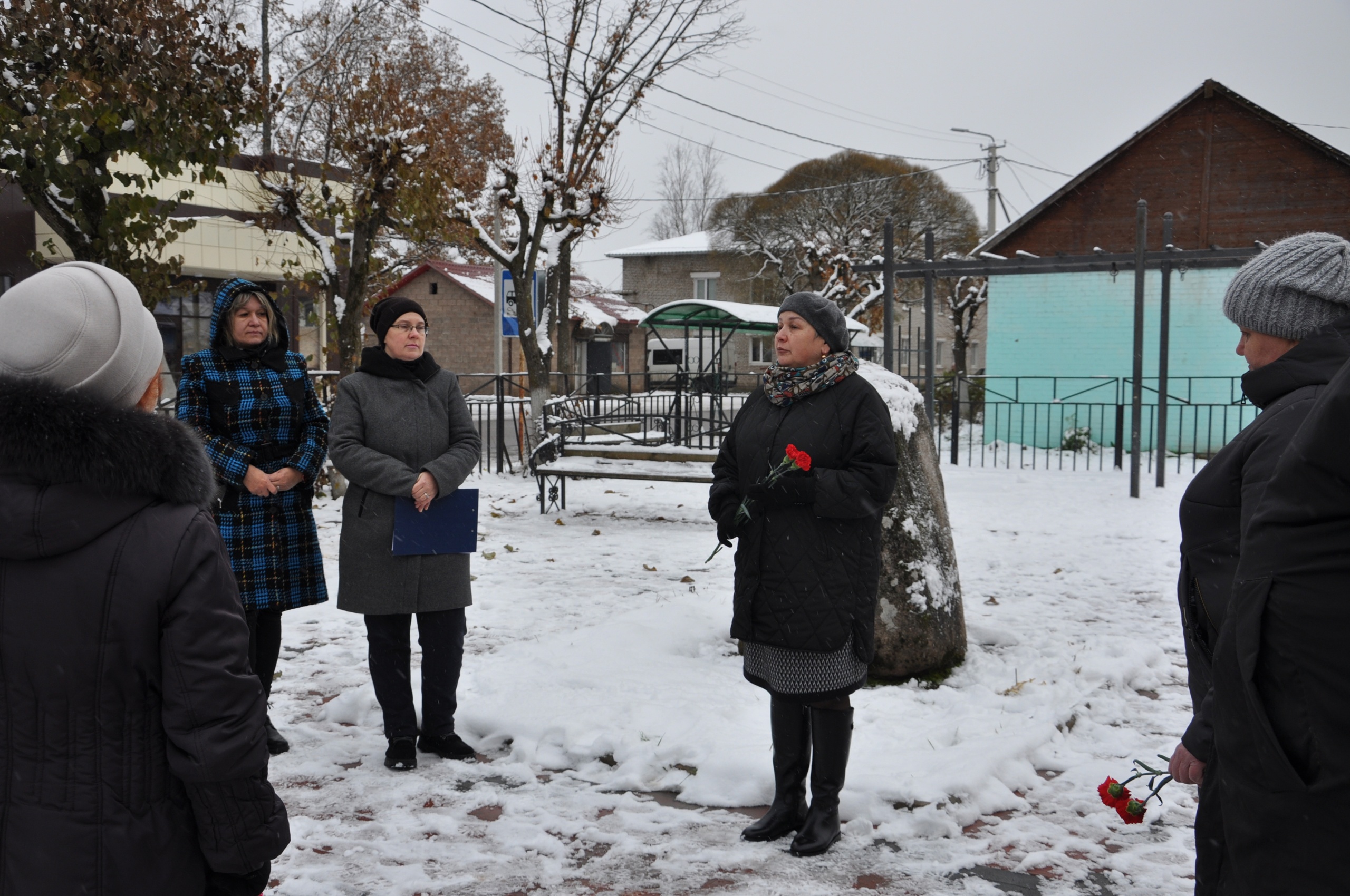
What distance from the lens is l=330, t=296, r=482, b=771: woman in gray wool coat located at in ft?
13.5

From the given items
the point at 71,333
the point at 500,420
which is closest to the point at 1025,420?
the point at 500,420

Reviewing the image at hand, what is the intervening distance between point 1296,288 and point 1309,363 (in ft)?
0.65

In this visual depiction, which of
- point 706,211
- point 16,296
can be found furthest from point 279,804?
point 706,211

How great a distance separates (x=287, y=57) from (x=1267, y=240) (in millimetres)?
21201

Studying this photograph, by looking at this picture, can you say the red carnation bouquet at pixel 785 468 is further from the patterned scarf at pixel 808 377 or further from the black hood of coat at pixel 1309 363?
the black hood of coat at pixel 1309 363

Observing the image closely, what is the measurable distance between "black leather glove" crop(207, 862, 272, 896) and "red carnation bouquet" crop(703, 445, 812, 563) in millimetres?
1948

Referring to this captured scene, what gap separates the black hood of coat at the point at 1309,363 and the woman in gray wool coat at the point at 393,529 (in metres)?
2.96

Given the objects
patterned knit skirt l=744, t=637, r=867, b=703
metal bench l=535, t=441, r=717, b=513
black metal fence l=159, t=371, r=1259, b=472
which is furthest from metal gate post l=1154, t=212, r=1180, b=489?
patterned knit skirt l=744, t=637, r=867, b=703

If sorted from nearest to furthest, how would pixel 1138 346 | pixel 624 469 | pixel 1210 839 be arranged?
pixel 1210 839 → pixel 624 469 → pixel 1138 346

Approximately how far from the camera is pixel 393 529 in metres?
4.17

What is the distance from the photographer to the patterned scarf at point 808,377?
3.57 meters

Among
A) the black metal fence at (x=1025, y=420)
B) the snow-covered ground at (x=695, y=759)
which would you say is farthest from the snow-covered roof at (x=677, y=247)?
the snow-covered ground at (x=695, y=759)

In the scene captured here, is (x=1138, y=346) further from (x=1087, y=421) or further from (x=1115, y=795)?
(x=1115, y=795)

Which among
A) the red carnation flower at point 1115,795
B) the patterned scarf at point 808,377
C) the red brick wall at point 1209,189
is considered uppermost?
the red brick wall at point 1209,189
